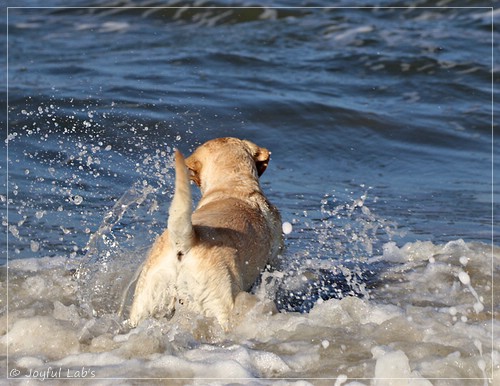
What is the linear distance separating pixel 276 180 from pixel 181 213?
15.1 ft

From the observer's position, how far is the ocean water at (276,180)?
17.0 feet

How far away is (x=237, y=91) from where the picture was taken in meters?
12.3

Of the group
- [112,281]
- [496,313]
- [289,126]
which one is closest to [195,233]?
[112,281]

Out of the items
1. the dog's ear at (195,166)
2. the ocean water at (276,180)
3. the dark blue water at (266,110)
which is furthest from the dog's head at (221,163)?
the dark blue water at (266,110)

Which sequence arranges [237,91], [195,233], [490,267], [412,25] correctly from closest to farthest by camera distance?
[195,233], [490,267], [237,91], [412,25]

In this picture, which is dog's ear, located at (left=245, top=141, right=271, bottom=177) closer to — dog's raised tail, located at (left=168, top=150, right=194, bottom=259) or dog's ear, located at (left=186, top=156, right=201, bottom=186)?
dog's ear, located at (left=186, top=156, right=201, bottom=186)

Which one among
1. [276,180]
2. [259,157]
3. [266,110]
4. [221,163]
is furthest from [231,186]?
[266,110]

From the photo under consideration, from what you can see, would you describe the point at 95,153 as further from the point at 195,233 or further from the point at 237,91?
the point at 195,233

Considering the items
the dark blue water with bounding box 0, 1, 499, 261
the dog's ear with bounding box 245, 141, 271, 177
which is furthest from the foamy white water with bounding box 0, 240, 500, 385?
the dark blue water with bounding box 0, 1, 499, 261

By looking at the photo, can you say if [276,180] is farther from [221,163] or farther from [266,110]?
[221,163]

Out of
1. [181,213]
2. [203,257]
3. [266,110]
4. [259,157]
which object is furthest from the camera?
[266,110]

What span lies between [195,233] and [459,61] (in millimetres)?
9779

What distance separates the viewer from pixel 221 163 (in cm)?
643

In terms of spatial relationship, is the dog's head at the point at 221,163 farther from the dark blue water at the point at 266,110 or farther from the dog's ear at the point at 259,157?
the dark blue water at the point at 266,110
